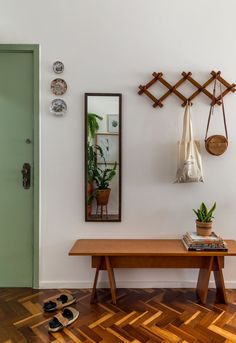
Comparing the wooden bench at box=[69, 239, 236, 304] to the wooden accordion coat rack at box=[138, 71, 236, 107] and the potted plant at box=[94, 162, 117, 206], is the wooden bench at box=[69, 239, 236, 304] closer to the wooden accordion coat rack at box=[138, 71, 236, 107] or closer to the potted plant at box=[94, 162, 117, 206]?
the potted plant at box=[94, 162, 117, 206]

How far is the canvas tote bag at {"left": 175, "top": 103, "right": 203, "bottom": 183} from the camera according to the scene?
201 centimetres

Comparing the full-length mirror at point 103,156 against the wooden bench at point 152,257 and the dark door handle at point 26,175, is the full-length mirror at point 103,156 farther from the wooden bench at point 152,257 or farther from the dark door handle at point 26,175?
the dark door handle at point 26,175

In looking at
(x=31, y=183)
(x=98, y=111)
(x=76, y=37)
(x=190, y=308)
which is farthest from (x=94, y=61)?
(x=190, y=308)

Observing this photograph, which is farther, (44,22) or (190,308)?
(44,22)

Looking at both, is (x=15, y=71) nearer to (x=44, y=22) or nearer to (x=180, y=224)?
(x=44, y=22)

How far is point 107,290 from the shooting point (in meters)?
2.18

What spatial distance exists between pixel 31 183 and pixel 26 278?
83 cm

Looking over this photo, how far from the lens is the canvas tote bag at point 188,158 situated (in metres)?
2.01

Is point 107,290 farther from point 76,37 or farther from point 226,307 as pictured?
point 76,37

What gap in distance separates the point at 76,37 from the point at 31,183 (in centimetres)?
129

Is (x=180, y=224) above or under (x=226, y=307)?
above

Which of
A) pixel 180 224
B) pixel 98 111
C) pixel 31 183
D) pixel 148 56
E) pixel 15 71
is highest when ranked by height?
pixel 148 56

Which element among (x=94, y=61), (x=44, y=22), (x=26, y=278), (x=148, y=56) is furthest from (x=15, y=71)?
(x=26, y=278)

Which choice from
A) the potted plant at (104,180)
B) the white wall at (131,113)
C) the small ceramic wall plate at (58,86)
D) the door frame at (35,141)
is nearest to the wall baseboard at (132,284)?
the white wall at (131,113)
